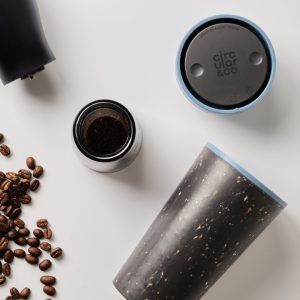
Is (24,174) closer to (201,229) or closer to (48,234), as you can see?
(48,234)

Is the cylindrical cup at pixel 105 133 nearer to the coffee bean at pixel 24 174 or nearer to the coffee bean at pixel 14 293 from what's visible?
the coffee bean at pixel 24 174

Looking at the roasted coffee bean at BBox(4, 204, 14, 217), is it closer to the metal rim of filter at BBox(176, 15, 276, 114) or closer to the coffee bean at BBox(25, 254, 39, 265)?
the coffee bean at BBox(25, 254, 39, 265)

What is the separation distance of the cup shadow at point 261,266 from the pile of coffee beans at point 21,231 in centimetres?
28

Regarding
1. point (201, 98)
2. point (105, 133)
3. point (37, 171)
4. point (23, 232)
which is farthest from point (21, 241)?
point (201, 98)

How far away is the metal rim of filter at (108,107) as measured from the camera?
34.2 inches

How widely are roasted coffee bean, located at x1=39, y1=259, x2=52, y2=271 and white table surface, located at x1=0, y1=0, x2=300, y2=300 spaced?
2cm

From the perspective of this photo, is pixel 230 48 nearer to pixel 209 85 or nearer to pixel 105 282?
pixel 209 85

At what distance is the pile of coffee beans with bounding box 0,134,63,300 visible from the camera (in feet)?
3.17

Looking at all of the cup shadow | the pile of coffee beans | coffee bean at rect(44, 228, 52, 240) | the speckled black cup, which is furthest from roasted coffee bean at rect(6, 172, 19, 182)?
the cup shadow

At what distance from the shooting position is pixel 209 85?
0.88 meters

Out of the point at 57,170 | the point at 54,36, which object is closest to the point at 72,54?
the point at 54,36

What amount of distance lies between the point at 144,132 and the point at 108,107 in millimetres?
95

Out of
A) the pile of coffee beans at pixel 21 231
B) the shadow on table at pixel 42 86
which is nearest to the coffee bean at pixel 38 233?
the pile of coffee beans at pixel 21 231

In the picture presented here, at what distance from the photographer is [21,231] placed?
969 millimetres
